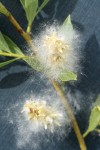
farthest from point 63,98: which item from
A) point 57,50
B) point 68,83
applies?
point 57,50

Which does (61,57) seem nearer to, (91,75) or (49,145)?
(91,75)

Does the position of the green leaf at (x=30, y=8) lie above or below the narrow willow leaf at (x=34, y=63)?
above

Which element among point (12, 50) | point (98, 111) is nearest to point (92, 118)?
point (98, 111)

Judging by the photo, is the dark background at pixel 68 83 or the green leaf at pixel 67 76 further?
the dark background at pixel 68 83

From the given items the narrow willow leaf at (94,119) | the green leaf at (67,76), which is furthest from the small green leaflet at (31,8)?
the narrow willow leaf at (94,119)

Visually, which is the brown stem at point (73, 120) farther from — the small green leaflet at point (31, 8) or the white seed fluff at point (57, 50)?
the small green leaflet at point (31, 8)

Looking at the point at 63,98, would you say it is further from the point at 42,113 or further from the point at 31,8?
the point at 31,8

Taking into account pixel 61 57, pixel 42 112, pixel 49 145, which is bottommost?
pixel 49 145
